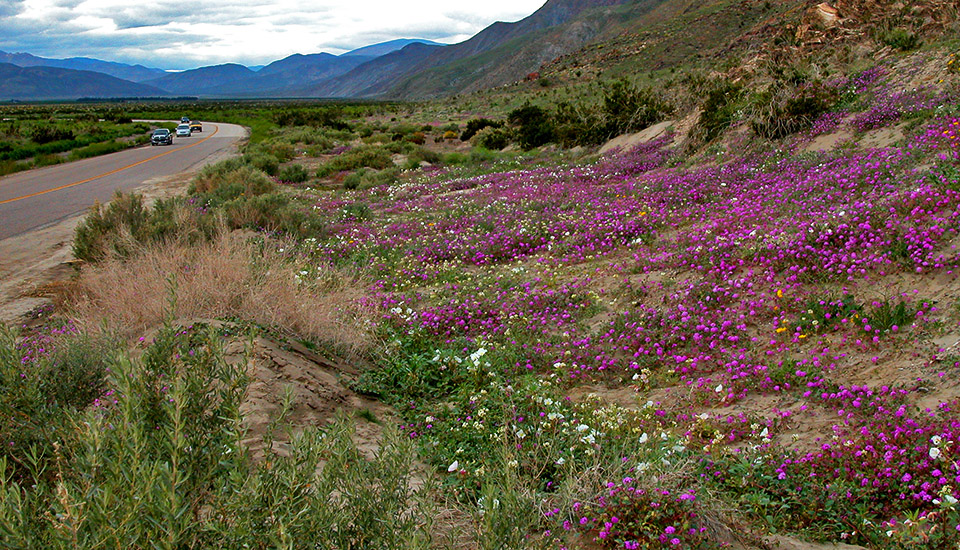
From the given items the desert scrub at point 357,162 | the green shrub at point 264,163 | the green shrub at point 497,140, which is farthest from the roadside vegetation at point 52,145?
the green shrub at point 497,140

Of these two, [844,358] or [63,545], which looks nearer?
[63,545]

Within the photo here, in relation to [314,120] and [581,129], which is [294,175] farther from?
[314,120]

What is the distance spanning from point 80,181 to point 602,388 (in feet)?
Answer: 74.0

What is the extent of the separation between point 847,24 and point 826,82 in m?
10.5

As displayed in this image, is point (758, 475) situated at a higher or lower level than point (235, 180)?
lower

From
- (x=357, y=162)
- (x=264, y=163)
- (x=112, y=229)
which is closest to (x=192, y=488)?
(x=112, y=229)

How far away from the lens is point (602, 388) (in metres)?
5.60

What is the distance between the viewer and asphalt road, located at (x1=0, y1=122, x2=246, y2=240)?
603 inches

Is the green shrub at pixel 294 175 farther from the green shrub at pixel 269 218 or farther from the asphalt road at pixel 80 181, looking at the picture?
the green shrub at pixel 269 218

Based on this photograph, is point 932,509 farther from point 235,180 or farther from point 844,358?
point 235,180

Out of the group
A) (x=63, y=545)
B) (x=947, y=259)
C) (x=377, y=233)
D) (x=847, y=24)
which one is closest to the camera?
(x=63, y=545)

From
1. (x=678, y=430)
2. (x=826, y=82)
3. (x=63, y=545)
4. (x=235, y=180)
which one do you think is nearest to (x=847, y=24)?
(x=826, y=82)

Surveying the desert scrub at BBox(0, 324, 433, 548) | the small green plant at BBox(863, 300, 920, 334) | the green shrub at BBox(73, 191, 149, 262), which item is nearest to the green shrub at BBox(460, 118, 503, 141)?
the green shrub at BBox(73, 191, 149, 262)

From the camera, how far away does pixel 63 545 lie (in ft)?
5.93
